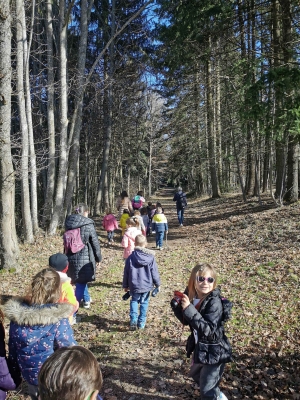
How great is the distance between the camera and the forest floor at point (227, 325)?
4.20 meters

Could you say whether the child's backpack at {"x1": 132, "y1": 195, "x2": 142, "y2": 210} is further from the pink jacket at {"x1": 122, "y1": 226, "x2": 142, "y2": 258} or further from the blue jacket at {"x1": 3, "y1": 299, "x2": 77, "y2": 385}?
the blue jacket at {"x1": 3, "y1": 299, "x2": 77, "y2": 385}

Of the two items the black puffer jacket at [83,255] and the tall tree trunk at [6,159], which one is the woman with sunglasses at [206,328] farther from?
the tall tree trunk at [6,159]

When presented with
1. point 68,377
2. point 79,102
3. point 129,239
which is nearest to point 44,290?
point 68,377

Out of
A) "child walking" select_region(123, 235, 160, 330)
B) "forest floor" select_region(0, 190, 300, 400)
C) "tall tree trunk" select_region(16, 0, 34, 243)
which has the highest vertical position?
"tall tree trunk" select_region(16, 0, 34, 243)

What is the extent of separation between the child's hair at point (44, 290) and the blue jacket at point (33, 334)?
84 mm

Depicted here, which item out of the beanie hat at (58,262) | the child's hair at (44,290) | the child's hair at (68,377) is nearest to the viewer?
the child's hair at (68,377)

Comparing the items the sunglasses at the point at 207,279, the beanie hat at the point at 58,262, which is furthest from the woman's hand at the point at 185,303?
the beanie hat at the point at 58,262

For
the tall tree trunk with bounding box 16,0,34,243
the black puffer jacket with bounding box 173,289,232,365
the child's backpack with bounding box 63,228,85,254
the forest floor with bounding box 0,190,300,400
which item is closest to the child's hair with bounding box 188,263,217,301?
the black puffer jacket with bounding box 173,289,232,365

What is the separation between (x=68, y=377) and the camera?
5.10 ft

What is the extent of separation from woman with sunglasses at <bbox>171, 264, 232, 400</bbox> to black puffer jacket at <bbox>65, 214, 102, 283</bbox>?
3085mm

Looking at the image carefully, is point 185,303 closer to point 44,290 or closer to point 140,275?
point 44,290

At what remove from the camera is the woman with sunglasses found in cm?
298

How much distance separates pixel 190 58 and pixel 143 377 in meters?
14.2

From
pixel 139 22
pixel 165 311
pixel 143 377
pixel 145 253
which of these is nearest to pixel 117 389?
pixel 143 377
